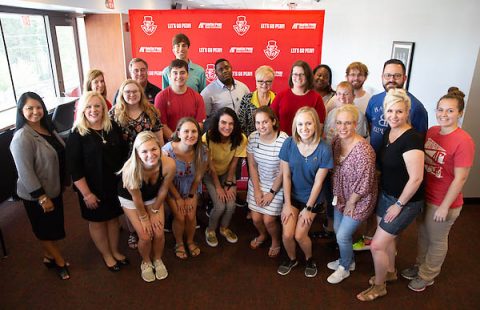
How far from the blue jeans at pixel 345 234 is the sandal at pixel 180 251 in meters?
1.32

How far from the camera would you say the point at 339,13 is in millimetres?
8125

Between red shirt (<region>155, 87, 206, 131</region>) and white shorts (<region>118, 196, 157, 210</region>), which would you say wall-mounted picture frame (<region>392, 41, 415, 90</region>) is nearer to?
red shirt (<region>155, 87, 206, 131</region>)

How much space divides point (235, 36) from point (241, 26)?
14cm

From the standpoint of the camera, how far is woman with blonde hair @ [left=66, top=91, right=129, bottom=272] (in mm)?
2395

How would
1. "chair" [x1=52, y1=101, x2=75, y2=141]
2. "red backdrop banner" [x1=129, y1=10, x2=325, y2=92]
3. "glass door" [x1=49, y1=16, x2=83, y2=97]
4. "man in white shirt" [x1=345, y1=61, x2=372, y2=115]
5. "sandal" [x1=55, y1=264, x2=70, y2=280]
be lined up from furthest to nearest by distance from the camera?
"glass door" [x1=49, y1=16, x2=83, y2=97] → "red backdrop banner" [x1=129, y1=10, x2=325, y2=92] → "chair" [x1=52, y1=101, x2=75, y2=141] → "man in white shirt" [x1=345, y1=61, x2=372, y2=115] → "sandal" [x1=55, y1=264, x2=70, y2=280]

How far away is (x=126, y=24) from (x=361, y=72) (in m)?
4.75

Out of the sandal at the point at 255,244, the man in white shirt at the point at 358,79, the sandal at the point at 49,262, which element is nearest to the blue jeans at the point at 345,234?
the sandal at the point at 255,244

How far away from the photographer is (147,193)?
2.55m

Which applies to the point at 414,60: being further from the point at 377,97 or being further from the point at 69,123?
the point at 69,123

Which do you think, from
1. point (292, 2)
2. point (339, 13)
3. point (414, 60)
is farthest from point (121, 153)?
point (292, 2)

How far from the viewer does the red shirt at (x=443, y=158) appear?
7.16ft

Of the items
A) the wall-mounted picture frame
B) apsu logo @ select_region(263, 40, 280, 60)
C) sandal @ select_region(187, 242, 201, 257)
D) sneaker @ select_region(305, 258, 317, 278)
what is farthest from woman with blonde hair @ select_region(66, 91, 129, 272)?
the wall-mounted picture frame

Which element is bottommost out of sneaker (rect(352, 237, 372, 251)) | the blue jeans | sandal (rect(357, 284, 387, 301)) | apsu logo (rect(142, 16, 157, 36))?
sandal (rect(357, 284, 387, 301))

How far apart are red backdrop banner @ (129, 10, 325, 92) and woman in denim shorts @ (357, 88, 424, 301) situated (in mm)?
2318
